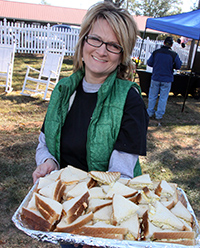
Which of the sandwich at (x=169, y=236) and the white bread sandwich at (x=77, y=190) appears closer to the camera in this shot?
the sandwich at (x=169, y=236)

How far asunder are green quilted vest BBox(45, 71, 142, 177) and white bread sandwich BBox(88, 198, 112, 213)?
0.35 metres

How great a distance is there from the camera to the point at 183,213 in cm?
121

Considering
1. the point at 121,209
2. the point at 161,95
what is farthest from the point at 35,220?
the point at 161,95

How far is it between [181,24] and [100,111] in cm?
621

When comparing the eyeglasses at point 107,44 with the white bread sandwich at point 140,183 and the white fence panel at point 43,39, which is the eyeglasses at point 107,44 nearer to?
the white bread sandwich at point 140,183

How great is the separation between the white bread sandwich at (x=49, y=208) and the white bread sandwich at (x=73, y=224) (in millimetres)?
38

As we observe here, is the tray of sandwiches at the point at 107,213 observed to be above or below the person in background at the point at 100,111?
below

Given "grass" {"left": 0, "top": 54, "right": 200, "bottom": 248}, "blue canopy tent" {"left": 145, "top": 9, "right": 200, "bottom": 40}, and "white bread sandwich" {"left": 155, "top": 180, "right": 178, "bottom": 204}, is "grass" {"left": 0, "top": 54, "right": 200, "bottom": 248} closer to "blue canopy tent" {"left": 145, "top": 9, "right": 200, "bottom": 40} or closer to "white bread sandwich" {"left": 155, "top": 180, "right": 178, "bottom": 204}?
"white bread sandwich" {"left": 155, "top": 180, "right": 178, "bottom": 204}

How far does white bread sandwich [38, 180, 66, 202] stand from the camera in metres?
1.24

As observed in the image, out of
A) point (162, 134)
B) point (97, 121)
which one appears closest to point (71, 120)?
point (97, 121)

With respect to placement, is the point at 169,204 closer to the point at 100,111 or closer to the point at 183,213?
the point at 183,213

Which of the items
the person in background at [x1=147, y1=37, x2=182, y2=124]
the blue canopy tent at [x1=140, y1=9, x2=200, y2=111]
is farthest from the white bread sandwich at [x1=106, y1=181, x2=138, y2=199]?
the blue canopy tent at [x1=140, y1=9, x2=200, y2=111]

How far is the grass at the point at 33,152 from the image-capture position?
10.4ft

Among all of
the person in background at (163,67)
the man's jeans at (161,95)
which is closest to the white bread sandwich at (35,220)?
the person in background at (163,67)
